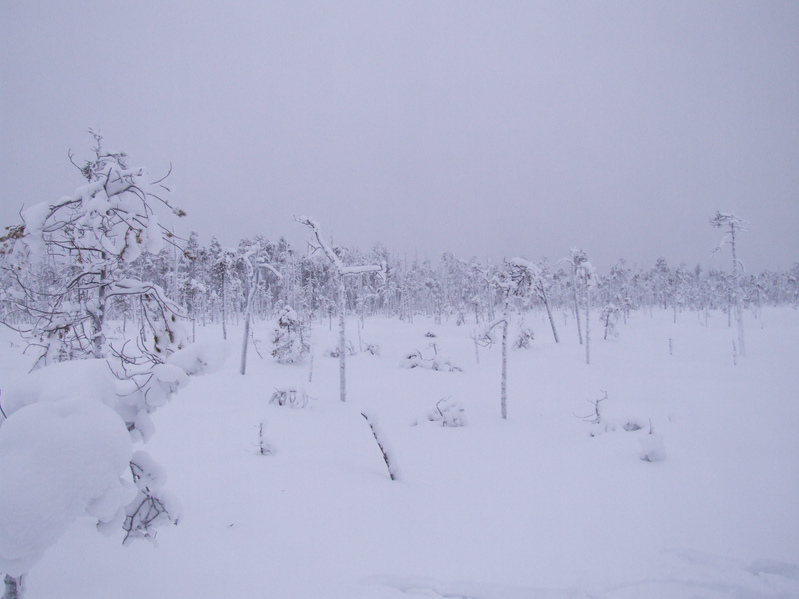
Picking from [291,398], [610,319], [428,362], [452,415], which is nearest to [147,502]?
[452,415]

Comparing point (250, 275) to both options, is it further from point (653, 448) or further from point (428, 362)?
point (653, 448)

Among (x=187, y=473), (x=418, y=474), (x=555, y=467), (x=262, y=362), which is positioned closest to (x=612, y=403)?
(x=555, y=467)

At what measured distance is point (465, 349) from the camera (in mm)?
33562

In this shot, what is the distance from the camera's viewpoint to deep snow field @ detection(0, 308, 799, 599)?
527cm

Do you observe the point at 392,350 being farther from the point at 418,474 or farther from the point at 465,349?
the point at 418,474

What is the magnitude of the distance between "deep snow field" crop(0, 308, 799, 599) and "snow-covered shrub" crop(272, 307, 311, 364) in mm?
9731

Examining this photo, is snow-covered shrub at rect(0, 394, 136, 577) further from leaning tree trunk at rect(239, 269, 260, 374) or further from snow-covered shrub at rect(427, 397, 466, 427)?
leaning tree trunk at rect(239, 269, 260, 374)

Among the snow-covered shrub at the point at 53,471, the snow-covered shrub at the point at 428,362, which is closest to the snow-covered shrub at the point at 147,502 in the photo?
the snow-covered shrub at the point at 53,471

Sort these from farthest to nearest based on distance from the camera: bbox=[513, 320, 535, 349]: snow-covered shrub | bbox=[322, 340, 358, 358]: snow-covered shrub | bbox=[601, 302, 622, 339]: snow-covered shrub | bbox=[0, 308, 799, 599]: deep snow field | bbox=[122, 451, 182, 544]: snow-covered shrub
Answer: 1. bbox=[513, 320, 535, 349]: snow-covered shrub
2. bbox=[601, 302, 622, 339]: snow-covered shrub
3. bbox=[322, 340, 358, 358]: snow-covered shrub
4. bbox=[0, 308, 799, 599]: deep snow field
5. bbox=[122, 451, 182, 544]: snow-covered shrub

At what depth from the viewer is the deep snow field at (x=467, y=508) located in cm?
527

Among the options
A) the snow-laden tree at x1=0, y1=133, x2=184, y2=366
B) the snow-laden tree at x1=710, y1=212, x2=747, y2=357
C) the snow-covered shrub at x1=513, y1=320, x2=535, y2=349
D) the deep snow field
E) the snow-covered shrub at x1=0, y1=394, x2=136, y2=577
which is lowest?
the deep snow field

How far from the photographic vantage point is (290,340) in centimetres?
2694

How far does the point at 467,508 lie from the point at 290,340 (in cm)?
2150

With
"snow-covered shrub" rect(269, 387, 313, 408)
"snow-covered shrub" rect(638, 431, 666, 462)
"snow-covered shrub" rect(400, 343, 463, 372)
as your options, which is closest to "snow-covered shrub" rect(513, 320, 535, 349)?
"snow-covered shrub" rect(400, 343, 463, 372)
